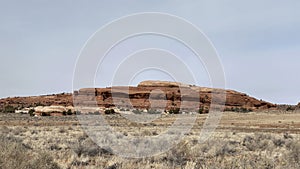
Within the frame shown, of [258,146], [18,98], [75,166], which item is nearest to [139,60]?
[258,146]

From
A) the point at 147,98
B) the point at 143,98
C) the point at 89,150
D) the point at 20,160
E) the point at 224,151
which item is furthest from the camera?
the point at 143,98

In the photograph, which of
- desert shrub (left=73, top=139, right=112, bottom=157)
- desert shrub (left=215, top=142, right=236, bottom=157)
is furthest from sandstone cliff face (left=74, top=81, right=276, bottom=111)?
desert shrub (left=73, top=139, right=112, bottom=157)

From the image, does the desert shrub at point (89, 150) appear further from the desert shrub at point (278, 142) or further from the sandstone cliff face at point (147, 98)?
the sandstone cliff face at point (147, 98)

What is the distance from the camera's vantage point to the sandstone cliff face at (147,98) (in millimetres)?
80037

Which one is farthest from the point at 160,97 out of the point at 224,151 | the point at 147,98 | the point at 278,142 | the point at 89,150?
the point at 89,150

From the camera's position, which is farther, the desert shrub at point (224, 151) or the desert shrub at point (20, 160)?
the desert shrub at point (224, 151)

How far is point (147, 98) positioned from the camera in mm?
87875

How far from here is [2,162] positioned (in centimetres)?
834

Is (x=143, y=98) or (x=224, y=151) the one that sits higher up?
(x=143, y=98)

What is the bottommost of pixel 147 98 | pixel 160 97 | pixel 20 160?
pixel 20 160

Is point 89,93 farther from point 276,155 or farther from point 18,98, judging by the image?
point 276,155

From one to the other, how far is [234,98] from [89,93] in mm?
34239

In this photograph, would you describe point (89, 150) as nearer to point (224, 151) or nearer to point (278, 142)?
point (224, 151)

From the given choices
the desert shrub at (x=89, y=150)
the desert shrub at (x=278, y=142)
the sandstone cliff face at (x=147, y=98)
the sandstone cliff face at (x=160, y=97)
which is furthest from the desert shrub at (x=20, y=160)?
the sandstone cliff face at (x=147, y=98)
